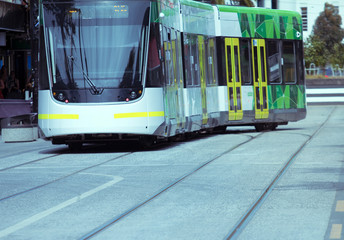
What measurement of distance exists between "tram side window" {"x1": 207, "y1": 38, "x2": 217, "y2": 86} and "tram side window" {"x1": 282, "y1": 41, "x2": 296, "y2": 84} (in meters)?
2.89

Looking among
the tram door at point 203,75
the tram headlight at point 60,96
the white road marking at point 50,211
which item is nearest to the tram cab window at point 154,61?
the tram headlight at point 60,96

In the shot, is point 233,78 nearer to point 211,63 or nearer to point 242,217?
point 211,63

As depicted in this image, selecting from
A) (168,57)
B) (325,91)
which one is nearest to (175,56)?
(168,57)

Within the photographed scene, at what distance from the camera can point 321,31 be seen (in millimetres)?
78562

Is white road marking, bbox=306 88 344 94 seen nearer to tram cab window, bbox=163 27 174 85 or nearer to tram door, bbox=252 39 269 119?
tram door, bbox=252 39 269 119

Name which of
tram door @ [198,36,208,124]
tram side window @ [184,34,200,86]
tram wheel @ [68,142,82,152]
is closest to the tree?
tram door @ [198,36,208,124]

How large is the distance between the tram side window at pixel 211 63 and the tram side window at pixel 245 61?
1163 millimetres

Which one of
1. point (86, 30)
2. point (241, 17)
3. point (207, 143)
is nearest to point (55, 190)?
point (86, 30)

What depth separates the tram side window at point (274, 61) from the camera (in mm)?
23984

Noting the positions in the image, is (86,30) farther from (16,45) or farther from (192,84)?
(16,45)

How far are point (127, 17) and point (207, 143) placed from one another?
395cm

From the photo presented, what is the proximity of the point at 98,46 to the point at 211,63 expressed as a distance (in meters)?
6.03

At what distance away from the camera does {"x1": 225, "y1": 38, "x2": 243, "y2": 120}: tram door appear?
2272 centimetres

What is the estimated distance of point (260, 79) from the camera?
77.6ft
